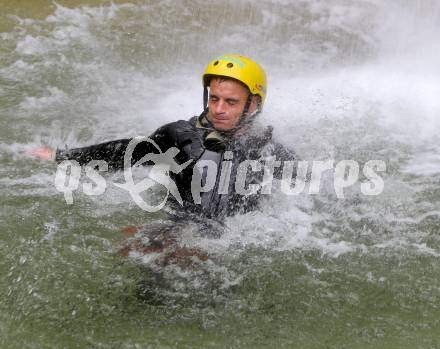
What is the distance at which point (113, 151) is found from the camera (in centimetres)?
446

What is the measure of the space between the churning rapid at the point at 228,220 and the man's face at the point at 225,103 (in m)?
0.70

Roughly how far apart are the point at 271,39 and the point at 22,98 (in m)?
4.36

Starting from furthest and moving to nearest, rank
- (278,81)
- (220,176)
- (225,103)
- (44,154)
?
(278,81) → (44,154) → (225,103) → (220,176)

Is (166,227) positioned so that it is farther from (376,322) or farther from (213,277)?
(376,322)

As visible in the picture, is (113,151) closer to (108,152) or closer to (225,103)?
(108,152)

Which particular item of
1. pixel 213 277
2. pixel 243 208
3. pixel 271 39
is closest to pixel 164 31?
pixel 271 39

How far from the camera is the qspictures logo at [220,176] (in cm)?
421

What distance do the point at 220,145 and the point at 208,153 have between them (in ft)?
0.34

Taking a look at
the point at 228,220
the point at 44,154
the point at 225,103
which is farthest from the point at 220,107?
the point at 44,154

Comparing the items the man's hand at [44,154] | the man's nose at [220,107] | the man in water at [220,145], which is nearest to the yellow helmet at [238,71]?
the man in water at [220,145]

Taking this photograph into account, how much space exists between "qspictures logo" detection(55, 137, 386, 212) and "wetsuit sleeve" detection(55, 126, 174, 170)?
0.03 metres

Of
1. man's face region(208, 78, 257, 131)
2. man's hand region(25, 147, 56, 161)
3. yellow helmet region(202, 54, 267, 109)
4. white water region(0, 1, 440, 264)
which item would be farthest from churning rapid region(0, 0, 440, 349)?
yellow helmet region(202, 54, 267, 109)

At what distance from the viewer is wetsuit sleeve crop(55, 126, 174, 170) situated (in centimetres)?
445

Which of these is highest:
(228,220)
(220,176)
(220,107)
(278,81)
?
(278,81)
